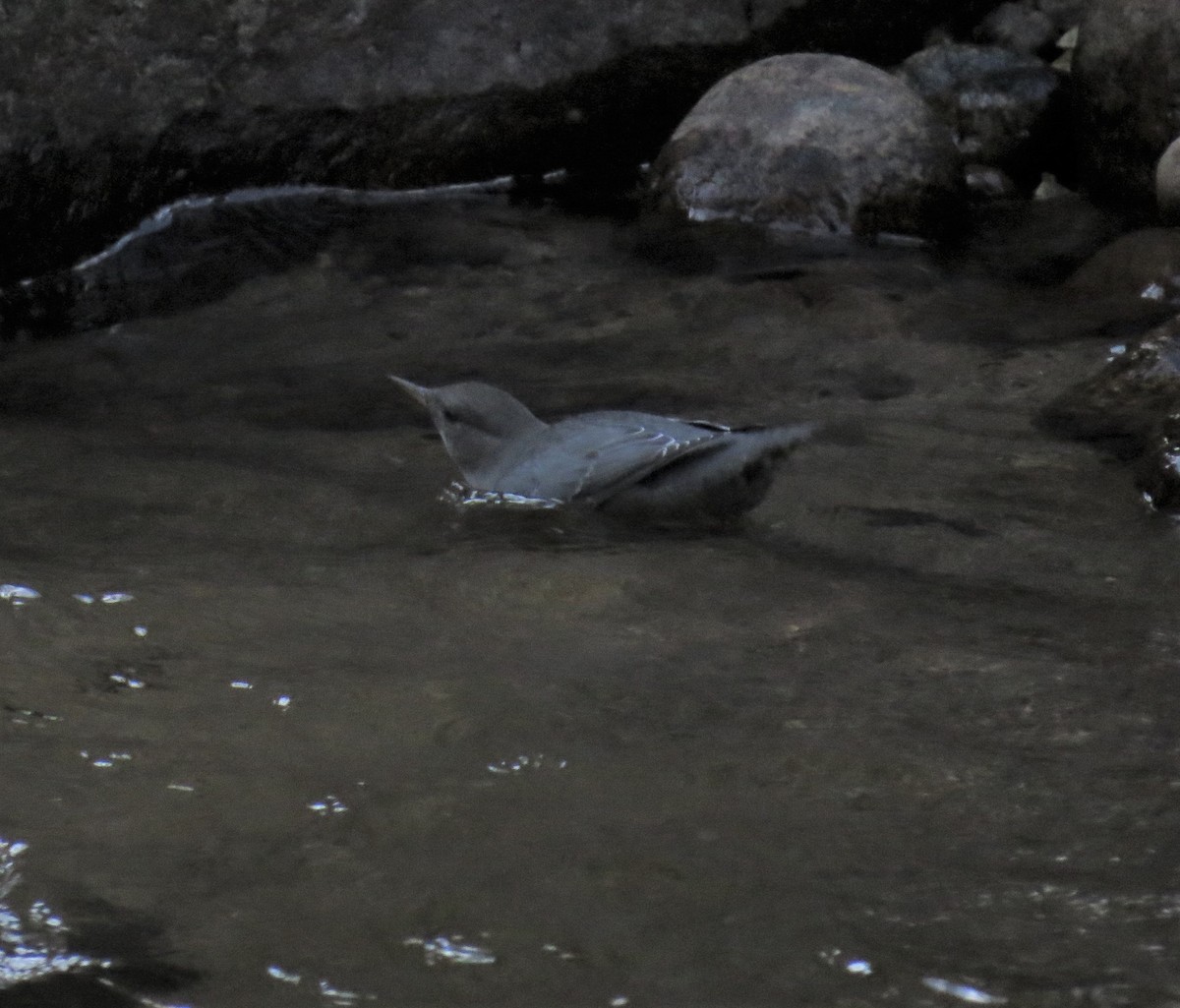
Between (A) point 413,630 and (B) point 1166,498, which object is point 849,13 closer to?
(B) point 1166,498

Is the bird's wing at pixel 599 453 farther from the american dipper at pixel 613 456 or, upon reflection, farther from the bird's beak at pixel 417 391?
the bird's beak at pixel 417 391

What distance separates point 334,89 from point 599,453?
11.5ft

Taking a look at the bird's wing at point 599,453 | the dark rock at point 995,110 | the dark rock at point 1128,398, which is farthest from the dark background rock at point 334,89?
the dark rock at point 1128,398

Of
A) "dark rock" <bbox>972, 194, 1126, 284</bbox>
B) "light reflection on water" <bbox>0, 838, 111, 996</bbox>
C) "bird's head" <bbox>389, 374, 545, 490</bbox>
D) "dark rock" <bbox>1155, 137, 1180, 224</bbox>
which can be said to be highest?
"dark rock" <bbox>1155, 137, 1180, 224</bbox>

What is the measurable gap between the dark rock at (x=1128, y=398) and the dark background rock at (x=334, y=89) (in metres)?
3.32

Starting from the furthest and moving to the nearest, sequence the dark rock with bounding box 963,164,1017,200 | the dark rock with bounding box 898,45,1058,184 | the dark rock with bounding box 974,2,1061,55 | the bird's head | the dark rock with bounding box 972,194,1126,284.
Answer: the dark rock with bounding box 974,2,1061,55
the dark rock with bounding box 898,45,1058,184
the dark rock with bounding box 963,164,1017,200
the dark rock with bounding box 972,194,1126,284
the bird's head

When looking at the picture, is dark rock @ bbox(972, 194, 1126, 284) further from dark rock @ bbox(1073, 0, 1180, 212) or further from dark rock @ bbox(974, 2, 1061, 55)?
dark rock @ bbox(974, 2, 1061, 55)

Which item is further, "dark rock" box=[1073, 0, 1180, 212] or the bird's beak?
"dark rock" box=[1073, 0, 1180, 212]

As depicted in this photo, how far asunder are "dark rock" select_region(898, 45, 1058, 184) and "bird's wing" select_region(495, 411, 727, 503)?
13.6 feet

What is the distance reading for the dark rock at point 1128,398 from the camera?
4.75 m

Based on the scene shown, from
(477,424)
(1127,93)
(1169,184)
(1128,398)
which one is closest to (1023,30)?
(1127,93)

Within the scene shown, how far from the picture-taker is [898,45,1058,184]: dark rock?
26.2 ft

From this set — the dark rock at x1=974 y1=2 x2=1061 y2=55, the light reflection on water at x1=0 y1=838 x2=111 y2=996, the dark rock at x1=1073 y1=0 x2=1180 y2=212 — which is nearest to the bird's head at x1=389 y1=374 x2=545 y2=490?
the light reflection on water at x1=0 y1=838 x2=111 y2=996

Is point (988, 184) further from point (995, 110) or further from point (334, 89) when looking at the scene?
point (334, 89)
